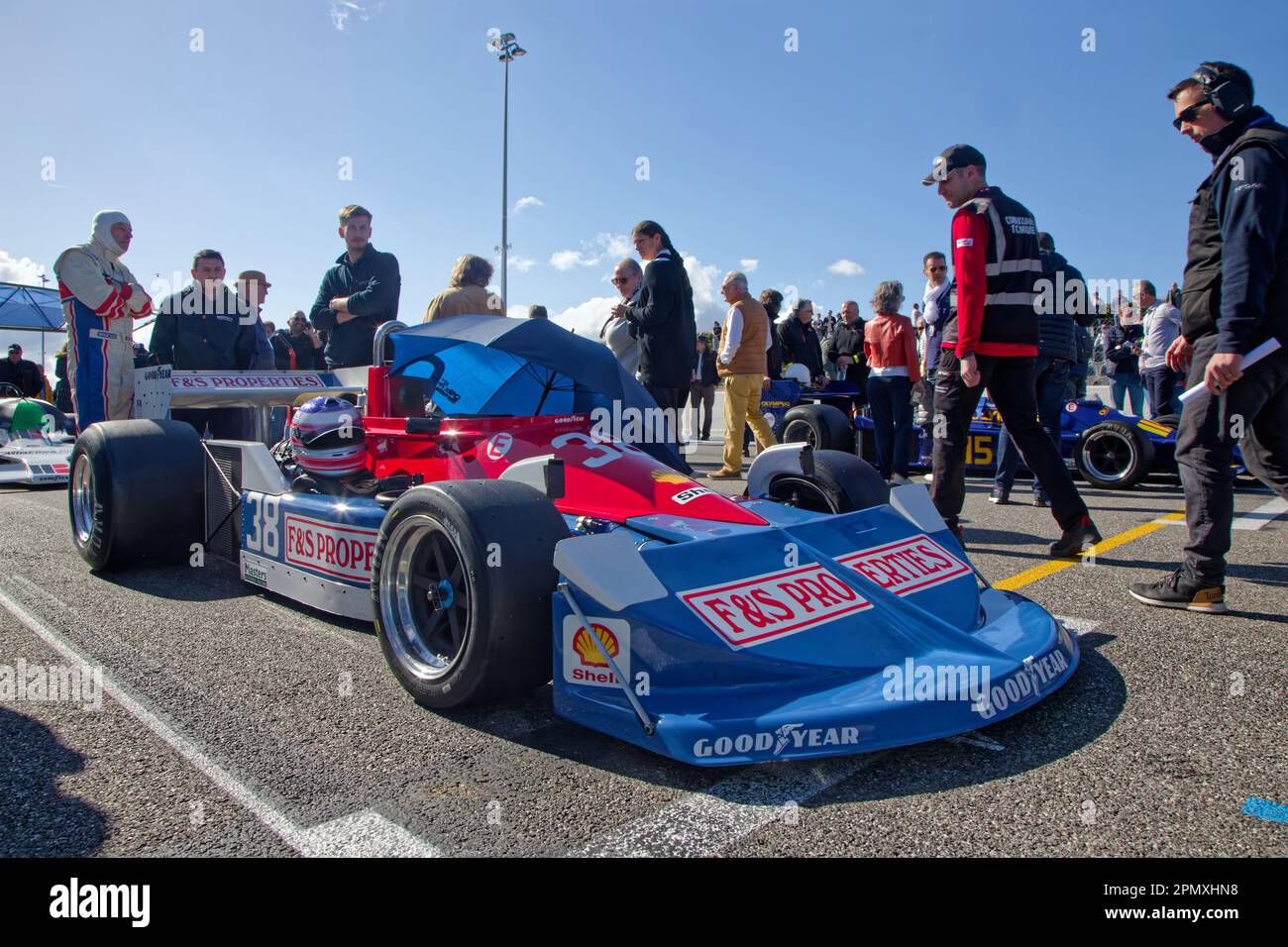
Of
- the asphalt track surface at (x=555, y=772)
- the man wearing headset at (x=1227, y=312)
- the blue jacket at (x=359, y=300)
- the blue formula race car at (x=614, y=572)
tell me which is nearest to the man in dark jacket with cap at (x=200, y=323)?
the blue jacket at (x=359, y=300)

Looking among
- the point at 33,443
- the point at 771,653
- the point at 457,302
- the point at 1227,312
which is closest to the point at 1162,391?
the point at 1227,312

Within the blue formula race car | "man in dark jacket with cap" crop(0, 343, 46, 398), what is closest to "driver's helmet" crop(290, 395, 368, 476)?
the blue formula race car

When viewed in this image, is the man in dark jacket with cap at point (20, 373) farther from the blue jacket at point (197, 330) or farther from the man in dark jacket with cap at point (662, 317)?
the man in dark jacket with cap at point (662, 317)

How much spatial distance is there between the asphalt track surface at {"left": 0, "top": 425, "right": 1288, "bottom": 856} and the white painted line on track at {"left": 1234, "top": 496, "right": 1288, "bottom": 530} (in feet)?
8.25

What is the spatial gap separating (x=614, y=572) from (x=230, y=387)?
3898 millimetres

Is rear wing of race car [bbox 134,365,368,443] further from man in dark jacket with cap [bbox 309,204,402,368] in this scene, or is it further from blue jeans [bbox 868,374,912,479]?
blue jeans [bbox 868,374,912,479]

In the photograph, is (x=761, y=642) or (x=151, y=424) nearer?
(x=761, y=642)

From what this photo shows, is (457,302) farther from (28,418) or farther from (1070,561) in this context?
(28,418)

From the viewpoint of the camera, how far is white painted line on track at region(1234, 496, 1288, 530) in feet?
17.1

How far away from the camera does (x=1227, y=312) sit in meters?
3.06
